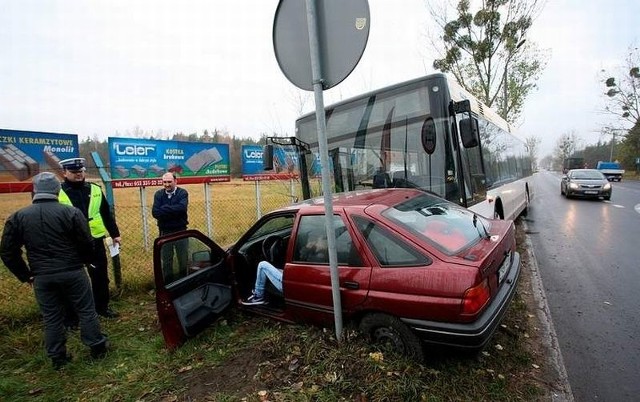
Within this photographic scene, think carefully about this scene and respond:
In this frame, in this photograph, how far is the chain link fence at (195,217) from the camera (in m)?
5.75

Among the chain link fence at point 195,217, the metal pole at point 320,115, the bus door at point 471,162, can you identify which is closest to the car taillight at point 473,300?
the metal pole at point 320,115

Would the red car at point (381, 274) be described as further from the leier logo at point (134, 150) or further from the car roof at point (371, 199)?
the leier logo at point (134, 150)

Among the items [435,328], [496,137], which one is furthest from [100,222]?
[496,137]

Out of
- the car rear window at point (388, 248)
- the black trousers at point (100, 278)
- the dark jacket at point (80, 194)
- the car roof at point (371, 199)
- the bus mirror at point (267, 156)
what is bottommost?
the black trousers at point (100, 278)

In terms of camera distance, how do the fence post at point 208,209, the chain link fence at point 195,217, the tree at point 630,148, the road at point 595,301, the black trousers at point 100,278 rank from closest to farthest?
the road at point 595,301, the black trousers at point 100,278, the chain link fence at point 195,217, the fence post at point 208,209, the tree at point 630,148

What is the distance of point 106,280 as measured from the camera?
4.57m

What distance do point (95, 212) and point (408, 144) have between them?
408 centimetres

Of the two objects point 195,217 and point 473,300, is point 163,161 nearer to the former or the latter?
point 195,217

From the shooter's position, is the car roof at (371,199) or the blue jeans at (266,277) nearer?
the car roof at (371,199)

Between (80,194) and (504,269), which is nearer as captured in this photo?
(504,269)

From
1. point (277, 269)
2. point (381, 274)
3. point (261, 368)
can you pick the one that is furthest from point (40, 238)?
point (381, 274)

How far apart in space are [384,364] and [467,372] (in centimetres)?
78

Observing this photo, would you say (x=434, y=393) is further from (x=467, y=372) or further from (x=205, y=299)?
(x=205, y=299)

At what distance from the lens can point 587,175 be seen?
1633cm
